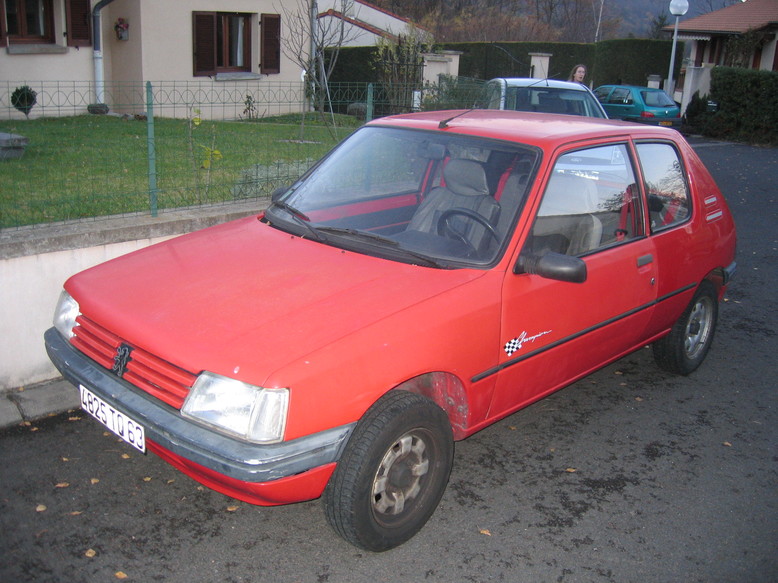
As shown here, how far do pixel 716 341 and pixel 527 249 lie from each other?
10.7ft

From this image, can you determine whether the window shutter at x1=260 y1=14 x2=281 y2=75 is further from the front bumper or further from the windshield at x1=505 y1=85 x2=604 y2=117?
the front bumper

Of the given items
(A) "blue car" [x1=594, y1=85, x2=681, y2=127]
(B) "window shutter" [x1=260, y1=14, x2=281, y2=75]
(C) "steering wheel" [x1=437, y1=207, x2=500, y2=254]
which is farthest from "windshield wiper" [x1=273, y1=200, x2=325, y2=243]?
(A) "blue car" [x1=594, y1=85, x2=681, y2=127]

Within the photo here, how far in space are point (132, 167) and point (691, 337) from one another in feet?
17.0

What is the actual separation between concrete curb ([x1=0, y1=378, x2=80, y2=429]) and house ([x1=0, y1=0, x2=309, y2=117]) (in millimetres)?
8769

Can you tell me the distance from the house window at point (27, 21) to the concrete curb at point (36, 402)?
38.9 ft

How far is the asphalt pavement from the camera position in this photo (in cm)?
321

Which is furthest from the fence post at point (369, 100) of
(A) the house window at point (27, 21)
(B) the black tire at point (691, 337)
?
(A) the house window at point (27, 21)

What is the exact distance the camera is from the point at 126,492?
3668 millimetres

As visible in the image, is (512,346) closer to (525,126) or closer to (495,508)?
(495,508)

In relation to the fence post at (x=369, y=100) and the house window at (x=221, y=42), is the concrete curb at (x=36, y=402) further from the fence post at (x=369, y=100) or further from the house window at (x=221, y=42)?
the house window at (x=221, y=42)

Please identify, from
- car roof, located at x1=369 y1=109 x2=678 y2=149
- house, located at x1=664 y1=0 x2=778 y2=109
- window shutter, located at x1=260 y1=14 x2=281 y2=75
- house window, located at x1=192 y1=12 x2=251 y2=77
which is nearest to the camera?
car roof, located at x1=369 y1=109 x2=678 y2=149

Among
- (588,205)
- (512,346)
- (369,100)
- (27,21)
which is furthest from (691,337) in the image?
(27,21)

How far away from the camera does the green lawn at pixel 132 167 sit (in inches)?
212

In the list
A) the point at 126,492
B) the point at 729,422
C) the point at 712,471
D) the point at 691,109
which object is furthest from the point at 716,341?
the point at 691,109
